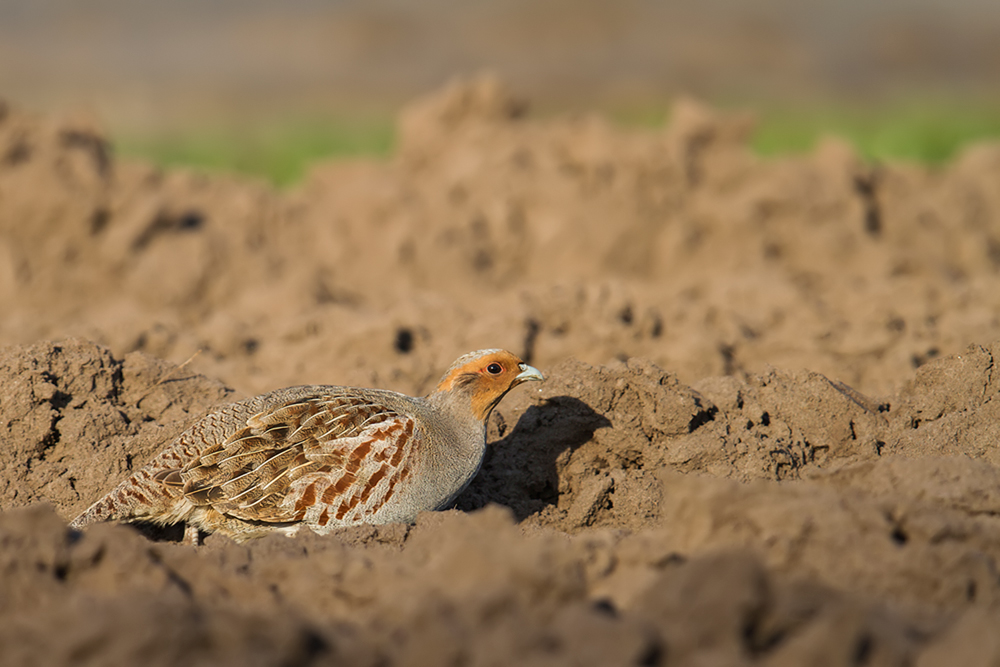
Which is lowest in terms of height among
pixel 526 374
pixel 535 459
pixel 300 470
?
pixel 535 459

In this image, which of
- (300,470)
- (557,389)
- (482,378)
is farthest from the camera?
(557,389)

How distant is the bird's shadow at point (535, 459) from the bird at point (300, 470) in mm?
376

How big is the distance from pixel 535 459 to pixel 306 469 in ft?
3.68

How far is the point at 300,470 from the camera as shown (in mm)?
3691

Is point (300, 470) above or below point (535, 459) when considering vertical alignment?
above

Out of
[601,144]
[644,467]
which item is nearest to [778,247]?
[601,144]

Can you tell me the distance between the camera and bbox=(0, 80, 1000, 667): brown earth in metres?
2.11

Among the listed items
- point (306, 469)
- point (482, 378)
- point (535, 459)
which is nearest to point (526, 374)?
point (482, 378)

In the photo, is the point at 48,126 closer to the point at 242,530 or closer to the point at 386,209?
the point at 386,209

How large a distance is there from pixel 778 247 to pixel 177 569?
8450 millimetres

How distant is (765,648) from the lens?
2.11 m

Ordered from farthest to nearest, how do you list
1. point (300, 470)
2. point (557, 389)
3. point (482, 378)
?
point (557, 389)
point (482, 378)
point (300, 470)

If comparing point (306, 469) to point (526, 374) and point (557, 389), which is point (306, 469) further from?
point (557, 389)

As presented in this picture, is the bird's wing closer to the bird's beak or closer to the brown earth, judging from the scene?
the brown earth
